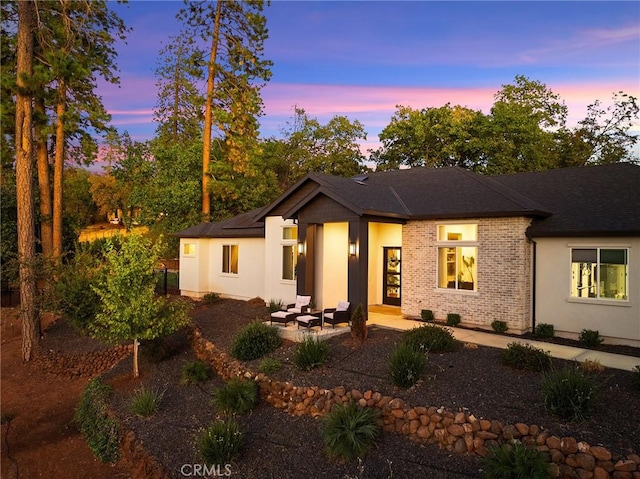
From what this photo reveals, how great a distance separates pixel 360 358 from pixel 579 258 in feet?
21.3

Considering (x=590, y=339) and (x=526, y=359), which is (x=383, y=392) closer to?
(x=526, y=359)

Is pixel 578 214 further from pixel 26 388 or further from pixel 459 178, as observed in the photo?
pixel 26 388

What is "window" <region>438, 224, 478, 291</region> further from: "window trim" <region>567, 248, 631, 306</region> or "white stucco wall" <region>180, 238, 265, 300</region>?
"white stucco wall" <region>180, 238, 265, 300</region>

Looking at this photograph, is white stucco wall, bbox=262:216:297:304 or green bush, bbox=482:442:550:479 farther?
white stucco wall, bbox=262:216:297:304

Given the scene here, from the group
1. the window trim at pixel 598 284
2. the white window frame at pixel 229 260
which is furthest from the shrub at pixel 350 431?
the white window frame at pixel 229 260

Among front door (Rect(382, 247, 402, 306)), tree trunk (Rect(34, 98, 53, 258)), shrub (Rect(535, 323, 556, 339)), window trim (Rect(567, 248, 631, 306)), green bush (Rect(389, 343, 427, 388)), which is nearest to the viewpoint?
green bush (Rect(389, 343, 427, 388))

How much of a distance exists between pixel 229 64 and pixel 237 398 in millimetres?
22672

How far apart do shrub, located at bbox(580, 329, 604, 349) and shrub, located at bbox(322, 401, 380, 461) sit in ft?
21.3

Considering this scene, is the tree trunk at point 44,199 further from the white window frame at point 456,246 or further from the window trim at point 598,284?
the window trim at point 598,284

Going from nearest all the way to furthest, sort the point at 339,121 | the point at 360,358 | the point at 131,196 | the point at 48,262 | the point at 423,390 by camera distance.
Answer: the point at 423,390
the point at 360,358
the point at 48,262
the point at 131,196
the point at 339,121

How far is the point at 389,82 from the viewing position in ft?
59.4

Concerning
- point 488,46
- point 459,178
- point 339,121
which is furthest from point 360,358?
point 339,121

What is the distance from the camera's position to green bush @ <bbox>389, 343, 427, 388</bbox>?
7.57m

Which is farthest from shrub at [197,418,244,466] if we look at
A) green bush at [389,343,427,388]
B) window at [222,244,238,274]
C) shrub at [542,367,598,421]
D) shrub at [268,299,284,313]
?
window at [222,244,238,274]
